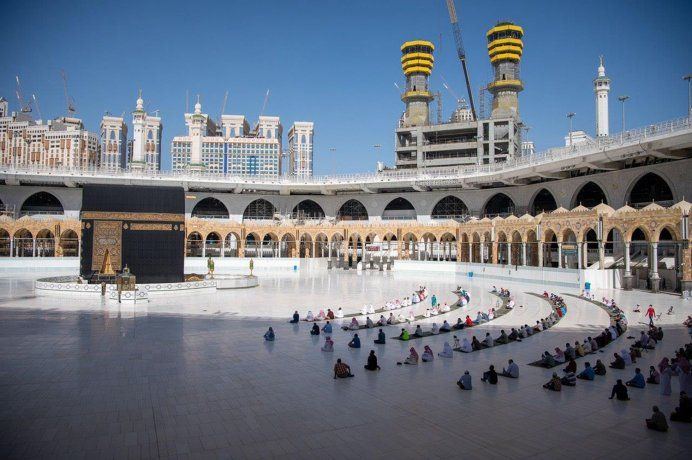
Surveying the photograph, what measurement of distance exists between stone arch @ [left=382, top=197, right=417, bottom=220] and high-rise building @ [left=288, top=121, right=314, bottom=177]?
63.7 meters

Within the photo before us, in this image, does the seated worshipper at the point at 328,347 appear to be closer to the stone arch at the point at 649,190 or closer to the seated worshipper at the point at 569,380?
the seated worshipper at the point at 569,380

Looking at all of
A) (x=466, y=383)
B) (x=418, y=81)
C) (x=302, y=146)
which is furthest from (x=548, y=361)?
(x=302, y=146)

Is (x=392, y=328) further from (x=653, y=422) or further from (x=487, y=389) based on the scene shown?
(x=653, y=422)

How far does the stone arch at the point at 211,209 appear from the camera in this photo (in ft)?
161

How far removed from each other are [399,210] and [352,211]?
17.2ft

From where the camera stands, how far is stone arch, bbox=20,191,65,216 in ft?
147

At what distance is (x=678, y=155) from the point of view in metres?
26.4

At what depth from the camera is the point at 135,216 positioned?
Result: 69.9 ft

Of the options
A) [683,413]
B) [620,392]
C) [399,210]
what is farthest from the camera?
[399,210]

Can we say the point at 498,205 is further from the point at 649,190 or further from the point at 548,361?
the point at 548,361

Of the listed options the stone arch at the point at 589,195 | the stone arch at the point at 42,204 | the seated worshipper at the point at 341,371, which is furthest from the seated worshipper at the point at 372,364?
the stone arch at the point at 42,204

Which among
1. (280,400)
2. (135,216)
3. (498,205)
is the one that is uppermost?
(498,205)

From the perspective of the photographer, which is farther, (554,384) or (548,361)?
(548,361)

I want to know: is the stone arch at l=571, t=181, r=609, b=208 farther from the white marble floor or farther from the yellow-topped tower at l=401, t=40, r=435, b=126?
the yellow-topped tower at l=401, t=40, r=435, b=126
